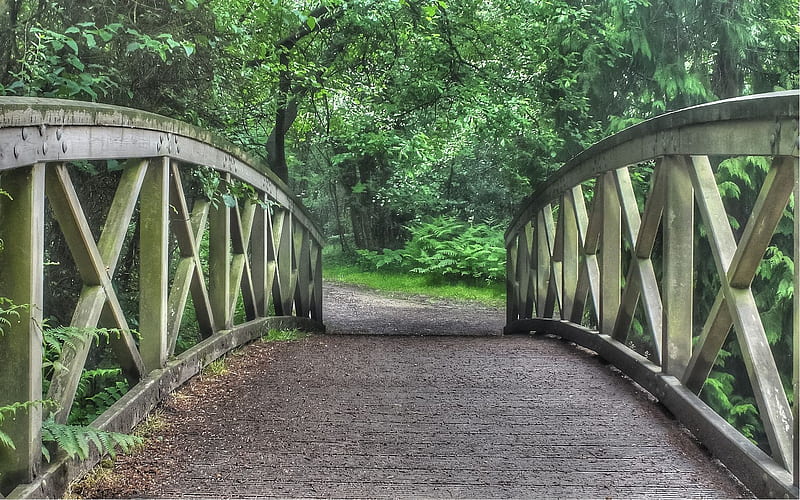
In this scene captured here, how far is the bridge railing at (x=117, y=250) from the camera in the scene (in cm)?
213

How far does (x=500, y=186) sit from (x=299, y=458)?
1670cm

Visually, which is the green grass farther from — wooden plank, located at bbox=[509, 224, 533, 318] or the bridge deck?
the bridge deck

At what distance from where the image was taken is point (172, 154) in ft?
11.8

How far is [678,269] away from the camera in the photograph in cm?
362

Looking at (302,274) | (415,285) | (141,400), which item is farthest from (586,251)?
(415,285)

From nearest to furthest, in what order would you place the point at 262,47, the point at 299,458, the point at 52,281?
the point at 299,458, the point at 52,281, the point at 262,47

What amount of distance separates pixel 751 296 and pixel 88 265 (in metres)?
2.44

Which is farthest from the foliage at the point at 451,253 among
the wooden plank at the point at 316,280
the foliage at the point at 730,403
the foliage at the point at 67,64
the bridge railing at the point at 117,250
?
the foliage at the point at 67,64

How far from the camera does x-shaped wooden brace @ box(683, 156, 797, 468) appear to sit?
2.47 meters

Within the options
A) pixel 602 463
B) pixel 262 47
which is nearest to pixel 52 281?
pixel 262 47

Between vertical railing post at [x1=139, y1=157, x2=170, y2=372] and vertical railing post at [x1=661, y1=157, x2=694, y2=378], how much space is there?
2.39 m

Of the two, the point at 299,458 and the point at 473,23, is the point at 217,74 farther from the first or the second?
the point at 473,23

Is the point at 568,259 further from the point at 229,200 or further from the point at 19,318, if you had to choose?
the point at 19,318

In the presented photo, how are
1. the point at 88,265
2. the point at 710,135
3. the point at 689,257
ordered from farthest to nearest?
the point at 689,257 < the point at 710,135 < the point at 88,265
